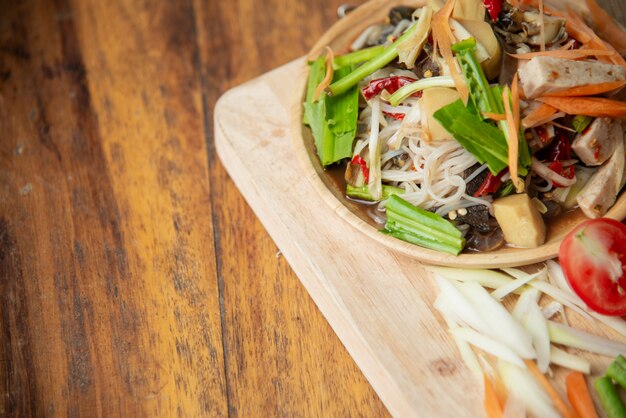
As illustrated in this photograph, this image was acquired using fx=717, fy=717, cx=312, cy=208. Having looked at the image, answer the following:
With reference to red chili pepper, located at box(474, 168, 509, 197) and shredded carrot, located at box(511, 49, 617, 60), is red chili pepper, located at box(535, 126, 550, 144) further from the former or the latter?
shredded carrot, located at box(511, 49, 617, 60)

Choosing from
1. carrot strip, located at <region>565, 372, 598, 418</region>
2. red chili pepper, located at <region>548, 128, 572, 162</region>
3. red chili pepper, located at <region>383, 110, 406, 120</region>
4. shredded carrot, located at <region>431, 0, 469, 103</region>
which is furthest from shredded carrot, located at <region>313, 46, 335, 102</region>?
carrot strip, located at <region>565, 372, 598, 418</region>

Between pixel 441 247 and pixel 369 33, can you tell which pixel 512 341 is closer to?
pixel 441 247

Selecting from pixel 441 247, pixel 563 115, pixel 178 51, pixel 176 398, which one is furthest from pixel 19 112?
pixel 563 115

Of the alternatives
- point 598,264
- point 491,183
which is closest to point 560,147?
point 491,183

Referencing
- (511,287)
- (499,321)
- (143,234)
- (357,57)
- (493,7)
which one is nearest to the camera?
(499,321)

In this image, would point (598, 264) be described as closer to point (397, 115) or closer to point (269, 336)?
point (397, 115)

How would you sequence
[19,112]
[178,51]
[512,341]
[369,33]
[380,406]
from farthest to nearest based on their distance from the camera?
1. [178,51]
2. [19,112]
3. [369,33]
4. [380,406]
5. [512,341]
